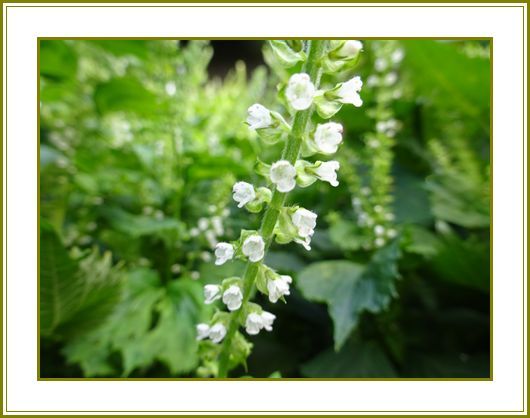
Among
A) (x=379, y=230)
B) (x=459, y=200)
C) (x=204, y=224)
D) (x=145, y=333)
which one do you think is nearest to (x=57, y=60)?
(x=204, y=224)

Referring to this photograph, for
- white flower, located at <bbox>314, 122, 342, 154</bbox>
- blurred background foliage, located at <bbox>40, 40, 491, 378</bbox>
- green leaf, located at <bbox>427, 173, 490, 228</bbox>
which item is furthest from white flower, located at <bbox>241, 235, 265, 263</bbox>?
green leaf, located at <bbox>427, 173, 490, 228</bbox>

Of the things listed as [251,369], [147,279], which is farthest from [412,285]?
[147,279]

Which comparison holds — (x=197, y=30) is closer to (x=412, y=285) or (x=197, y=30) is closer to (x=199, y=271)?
(x=199, y=271)

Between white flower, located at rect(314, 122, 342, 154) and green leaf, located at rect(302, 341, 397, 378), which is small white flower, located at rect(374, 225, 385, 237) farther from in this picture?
white flower, located at rect(314, 122, 342, 154)

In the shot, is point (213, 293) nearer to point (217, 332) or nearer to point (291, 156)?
A: point (217, 332)

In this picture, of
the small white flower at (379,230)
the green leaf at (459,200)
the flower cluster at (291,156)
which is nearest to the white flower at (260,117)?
the flower cluster at (291,156)

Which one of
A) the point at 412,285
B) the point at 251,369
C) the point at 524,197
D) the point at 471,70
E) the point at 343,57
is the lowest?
the point at 251,369
